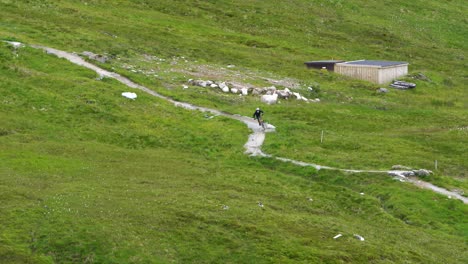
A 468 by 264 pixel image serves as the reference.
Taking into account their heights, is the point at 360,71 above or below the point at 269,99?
below

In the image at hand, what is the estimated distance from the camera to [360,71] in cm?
10519

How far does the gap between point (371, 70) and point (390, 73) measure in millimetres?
3903

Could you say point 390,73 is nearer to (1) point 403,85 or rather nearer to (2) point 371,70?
(1) point 403,85

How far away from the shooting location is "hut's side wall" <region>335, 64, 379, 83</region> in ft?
341

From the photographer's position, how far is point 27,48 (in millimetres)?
86312

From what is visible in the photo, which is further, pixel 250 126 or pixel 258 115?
pixel 250 126

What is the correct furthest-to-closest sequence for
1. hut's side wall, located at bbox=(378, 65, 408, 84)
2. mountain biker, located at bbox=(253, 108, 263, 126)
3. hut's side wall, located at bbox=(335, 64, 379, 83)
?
hut's side wall, located at bbox=(378, 65, 408, 84) → hut's side wall, located at bbox=(335, 64, 379, 83) → mountain biker, located at bbox=(253, 108, 263, 126)

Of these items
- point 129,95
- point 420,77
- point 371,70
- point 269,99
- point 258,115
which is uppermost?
point 129,95

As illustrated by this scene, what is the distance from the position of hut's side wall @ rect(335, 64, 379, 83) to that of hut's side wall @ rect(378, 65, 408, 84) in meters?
0.78

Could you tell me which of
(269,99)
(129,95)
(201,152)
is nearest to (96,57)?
(129,95)

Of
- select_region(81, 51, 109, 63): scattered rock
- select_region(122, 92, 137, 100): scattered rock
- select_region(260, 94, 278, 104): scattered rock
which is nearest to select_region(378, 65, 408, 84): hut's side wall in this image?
select_region(260, 94, 278, 104): scattered rock

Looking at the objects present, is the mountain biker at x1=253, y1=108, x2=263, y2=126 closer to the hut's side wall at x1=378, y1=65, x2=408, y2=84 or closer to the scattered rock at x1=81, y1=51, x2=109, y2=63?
the scattered rock at x1=81, y1=51, x2=109, y2=63

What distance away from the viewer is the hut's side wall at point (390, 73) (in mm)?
104406

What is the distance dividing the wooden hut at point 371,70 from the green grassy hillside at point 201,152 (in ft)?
9.50
